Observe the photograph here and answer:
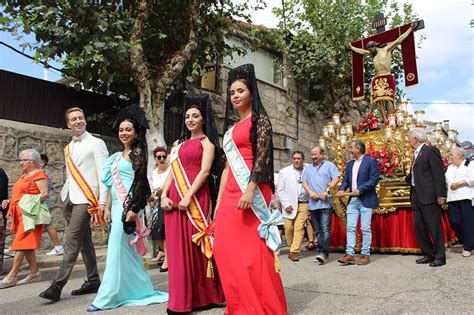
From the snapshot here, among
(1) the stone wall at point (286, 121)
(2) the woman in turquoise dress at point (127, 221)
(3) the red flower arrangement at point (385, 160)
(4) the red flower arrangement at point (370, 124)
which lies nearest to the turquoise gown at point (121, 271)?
(2) the woman in turquoise dress at point (127, 221)

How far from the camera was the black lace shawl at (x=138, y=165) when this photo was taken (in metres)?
4.00

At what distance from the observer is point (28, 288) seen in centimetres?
522

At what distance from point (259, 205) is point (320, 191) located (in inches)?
156

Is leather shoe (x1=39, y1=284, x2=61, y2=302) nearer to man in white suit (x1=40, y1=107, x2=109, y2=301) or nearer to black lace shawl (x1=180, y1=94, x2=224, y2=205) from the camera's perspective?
man in white suit (x1=40, y1=107, x2=109, y2=301)

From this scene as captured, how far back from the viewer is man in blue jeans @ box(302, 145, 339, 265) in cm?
692

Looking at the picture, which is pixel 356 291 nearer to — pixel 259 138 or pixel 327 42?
pixel 259 138

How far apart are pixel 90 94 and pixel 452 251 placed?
7.53 meters

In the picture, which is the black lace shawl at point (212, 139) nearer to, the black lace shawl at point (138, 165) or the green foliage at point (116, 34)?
the black lace shawl at point (138, 165)

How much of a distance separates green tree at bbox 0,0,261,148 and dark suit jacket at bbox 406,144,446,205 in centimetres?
431

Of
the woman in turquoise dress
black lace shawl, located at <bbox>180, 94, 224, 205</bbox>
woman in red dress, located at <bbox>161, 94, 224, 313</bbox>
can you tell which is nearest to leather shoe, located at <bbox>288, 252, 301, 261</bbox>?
the woman in turquoise dress

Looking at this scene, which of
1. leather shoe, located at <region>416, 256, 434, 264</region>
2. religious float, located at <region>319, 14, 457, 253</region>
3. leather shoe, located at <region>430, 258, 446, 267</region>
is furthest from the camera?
religious float, located at <region>319, 14, 457, 253</region>

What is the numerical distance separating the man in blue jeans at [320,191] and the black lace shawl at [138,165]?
139 inches

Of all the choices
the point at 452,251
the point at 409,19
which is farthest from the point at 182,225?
the point at 409,19

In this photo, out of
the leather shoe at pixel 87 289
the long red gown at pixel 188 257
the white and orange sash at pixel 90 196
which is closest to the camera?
the long red gown at pixel 188 257
